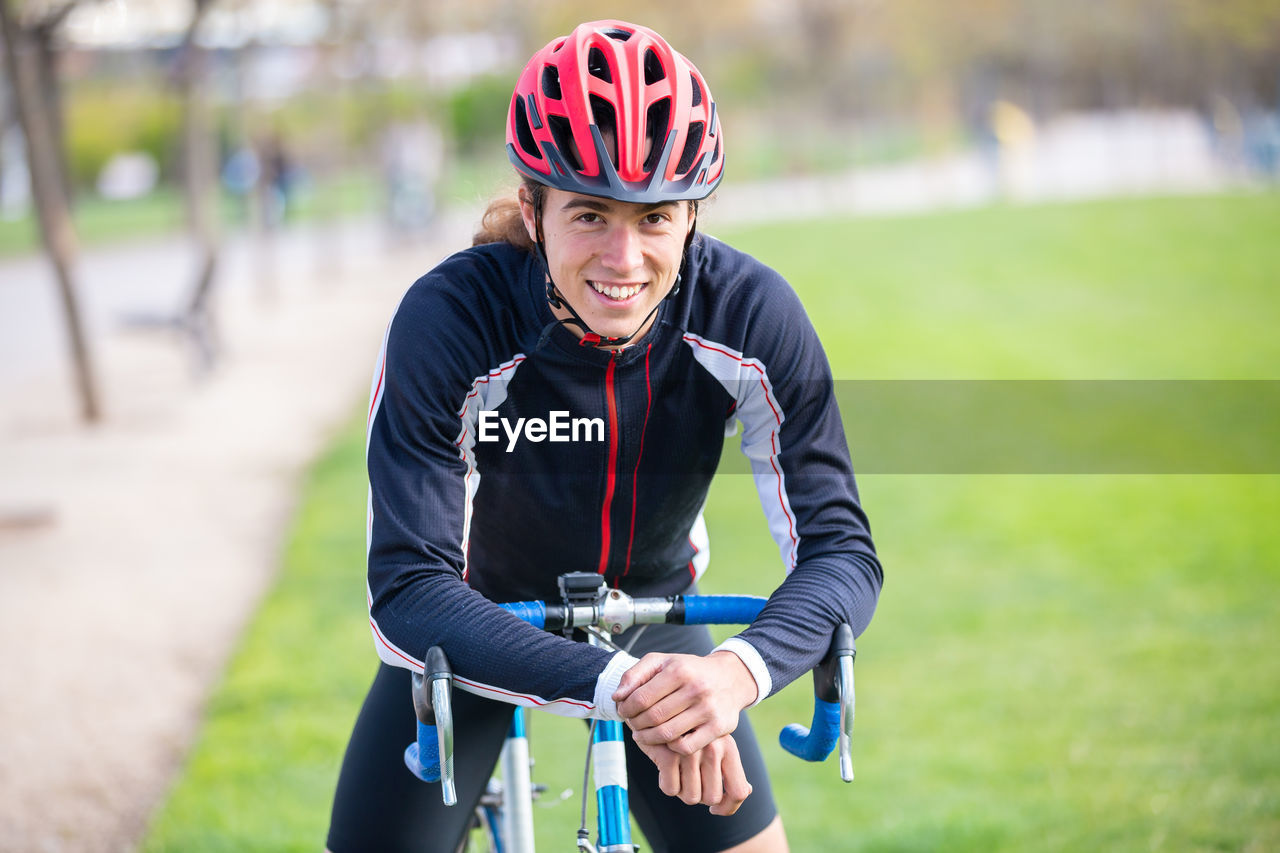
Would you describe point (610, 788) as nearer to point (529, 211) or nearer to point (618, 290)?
point (618, 290)

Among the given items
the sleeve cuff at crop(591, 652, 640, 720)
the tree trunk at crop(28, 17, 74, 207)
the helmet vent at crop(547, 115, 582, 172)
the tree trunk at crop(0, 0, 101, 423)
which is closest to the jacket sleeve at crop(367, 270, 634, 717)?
the sleeve cuff at crop(591, 652, 640, 720)

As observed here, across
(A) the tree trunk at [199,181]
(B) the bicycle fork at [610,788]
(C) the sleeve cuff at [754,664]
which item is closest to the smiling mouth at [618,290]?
(C) the sleeve cuff at [754,664]

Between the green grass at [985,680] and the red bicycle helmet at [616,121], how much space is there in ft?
9.58

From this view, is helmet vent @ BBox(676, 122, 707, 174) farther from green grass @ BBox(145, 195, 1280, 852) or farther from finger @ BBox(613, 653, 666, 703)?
green grass @ BBox(145, 195, 1280, 852)

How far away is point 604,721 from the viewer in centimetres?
229

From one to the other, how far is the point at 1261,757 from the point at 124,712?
492cm

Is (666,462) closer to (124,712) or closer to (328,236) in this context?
(124,712)

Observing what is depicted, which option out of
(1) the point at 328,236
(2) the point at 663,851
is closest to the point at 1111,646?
(2) the point at 663,851

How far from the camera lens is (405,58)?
2733 centimetres

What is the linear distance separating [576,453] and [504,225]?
54cm

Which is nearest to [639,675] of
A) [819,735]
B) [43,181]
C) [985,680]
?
[819,735]

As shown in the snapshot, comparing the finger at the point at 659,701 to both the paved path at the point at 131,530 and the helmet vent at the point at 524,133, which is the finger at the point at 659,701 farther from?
the paved path at the point at 131,530

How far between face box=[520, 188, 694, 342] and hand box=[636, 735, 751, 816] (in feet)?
2.52

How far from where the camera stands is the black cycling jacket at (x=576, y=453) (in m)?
Answer: 2.32
